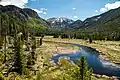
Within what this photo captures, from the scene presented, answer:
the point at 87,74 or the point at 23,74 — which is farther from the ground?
the point at 87,74

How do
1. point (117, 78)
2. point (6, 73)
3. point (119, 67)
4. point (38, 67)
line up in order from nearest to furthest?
point (6, 73), point (117, 78), point (38, 67), point (119, 67)

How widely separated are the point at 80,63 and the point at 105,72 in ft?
180

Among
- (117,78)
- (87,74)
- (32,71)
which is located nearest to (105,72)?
(117,78)

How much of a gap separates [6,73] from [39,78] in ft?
48.1

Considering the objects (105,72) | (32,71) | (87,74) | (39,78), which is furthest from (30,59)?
(87,74)

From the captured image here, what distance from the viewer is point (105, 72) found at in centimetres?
9894

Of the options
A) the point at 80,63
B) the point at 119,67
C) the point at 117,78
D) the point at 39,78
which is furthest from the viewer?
the point at 119,67

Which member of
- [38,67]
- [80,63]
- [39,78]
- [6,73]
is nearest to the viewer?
[80,63]

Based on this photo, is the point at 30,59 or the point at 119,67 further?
the point at 119,67

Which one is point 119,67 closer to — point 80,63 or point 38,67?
point 38,67

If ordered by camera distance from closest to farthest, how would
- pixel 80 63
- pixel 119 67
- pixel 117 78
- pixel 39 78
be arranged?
pixel 80 63
pixel 39 78
pixel 117 78
pixel 119 67

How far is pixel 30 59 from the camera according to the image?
101188 millimetres

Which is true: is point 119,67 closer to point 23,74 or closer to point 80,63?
point 23,74

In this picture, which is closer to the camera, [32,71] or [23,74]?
[23,74]
